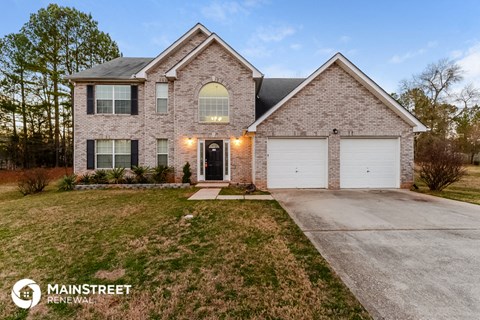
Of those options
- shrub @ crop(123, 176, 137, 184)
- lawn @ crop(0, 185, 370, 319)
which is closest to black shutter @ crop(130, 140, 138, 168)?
shrub @ crop(123, 176, 137, 184)

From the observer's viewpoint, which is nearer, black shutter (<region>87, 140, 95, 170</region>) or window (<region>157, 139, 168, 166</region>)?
black shutter (<region>87, 140, 95, 170</region>)

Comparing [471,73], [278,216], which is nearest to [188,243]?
[278,216]

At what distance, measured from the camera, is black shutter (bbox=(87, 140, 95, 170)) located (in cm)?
1219

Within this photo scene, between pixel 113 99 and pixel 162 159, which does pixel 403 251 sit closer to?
pixel 162 159

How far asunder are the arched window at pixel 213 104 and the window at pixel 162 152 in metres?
2.72

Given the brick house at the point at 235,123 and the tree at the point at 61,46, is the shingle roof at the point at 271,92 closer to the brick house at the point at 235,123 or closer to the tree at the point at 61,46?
the brick house at the point at 235,123

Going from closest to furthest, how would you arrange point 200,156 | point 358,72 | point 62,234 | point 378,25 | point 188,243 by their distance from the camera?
point 188,243, point 62,234, point 358,72, point 200,156, point 378,25

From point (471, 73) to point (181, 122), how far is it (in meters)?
33.7

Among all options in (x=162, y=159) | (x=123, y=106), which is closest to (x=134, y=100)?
(x=123, y=106)

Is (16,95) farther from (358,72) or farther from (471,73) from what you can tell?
(471,73)

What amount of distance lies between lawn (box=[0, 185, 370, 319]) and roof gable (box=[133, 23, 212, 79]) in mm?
8335

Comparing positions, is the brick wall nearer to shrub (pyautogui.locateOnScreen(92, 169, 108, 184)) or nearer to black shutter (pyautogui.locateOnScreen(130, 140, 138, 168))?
black shutter (pyautogui.locateOnScreen(130, 140, 138, 168))

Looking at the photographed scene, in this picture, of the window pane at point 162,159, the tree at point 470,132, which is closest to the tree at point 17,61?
the window pane at point 162,159

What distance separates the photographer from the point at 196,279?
2980mm
